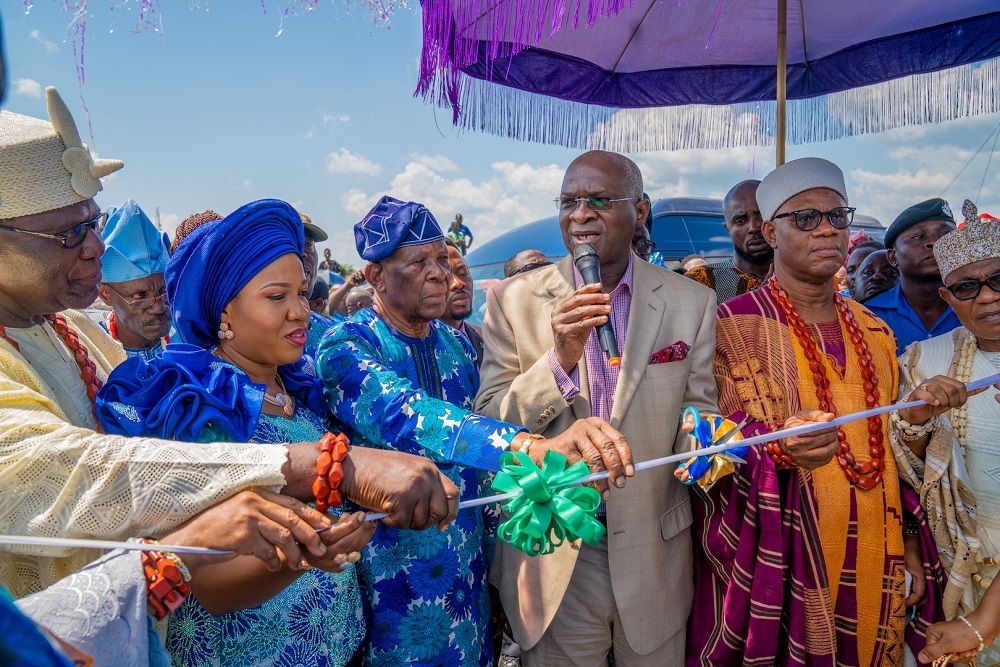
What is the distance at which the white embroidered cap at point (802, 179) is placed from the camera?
285 centimetres

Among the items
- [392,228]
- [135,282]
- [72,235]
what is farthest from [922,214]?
[135,282]

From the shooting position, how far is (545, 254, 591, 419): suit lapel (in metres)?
2.57

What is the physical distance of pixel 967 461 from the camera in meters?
2.57

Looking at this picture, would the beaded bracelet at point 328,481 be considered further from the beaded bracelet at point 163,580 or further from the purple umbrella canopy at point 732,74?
the purple umbrella canopy at point 732,74

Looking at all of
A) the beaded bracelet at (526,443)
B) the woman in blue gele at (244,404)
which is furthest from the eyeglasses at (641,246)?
the woman in blue gele at (244,404)

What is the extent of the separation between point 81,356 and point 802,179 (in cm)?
284

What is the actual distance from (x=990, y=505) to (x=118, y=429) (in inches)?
120

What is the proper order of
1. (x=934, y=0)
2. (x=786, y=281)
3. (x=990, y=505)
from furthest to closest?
1. (x=934, y=0)
2. (x=786, y=281)
3. (x=990, y=505)

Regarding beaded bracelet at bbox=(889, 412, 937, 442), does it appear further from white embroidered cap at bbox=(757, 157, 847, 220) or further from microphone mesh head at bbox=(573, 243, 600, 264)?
microphone mesh head at bbox=(573, 243, 600, 264)

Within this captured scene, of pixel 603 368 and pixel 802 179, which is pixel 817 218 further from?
pixel 603 368

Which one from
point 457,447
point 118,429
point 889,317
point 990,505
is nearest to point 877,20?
point 889,317

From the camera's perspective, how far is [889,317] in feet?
13.0

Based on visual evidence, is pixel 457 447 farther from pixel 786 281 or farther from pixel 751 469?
pixel 786 281

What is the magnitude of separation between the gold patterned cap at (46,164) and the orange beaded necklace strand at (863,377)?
8.48ft
